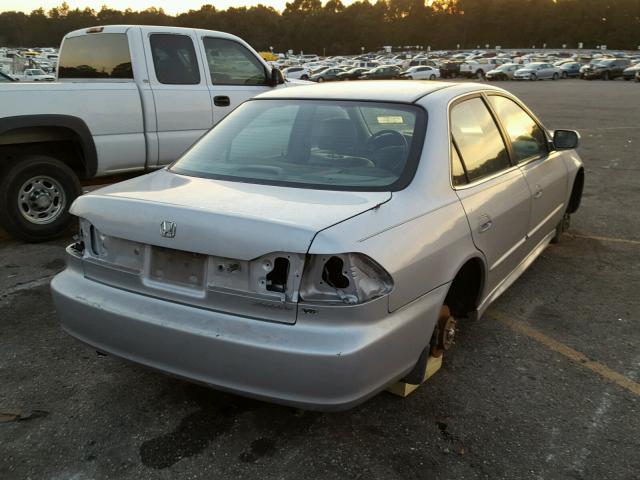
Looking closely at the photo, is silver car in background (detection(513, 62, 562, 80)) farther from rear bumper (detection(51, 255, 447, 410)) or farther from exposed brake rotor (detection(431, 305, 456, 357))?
rear bumper (detection(51, 255, 447, 410))

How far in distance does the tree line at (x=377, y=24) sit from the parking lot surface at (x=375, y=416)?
13799 centimetres

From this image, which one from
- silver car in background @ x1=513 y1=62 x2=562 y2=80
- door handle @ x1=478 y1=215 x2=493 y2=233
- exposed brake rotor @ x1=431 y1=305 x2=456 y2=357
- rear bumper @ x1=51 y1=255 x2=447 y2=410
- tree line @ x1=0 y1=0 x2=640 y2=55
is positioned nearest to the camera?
rear bumper @ x1=51 y1=255 x2=447 y2=410

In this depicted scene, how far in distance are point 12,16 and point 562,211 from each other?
173 m

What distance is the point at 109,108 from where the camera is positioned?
5.95m

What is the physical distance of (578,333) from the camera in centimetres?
394

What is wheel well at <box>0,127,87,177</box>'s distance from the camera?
5.63 m

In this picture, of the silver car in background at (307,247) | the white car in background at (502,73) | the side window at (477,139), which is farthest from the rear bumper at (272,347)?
the white car in background at (502,73)

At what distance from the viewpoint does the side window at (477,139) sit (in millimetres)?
3443

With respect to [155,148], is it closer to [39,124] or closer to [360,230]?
[39,124]

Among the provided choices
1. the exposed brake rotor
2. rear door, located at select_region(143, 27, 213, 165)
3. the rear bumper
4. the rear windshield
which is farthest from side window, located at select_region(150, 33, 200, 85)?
the exposed brake rotor

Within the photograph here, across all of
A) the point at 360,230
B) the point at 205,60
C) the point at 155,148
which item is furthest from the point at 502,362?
the point at 205,60

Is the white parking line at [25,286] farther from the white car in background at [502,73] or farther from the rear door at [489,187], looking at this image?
the white car in background at [502,73]

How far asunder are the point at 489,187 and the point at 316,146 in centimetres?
105

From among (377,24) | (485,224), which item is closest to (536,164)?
(485,224)
